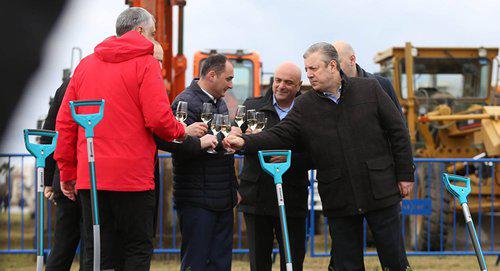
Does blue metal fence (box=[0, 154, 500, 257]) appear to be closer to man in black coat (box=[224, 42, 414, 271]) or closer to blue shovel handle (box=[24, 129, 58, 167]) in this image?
man in black coat (box=[224, 42, 414, 271])

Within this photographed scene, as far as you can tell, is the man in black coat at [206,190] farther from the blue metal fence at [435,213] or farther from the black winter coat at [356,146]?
the blue metal fence at [435,213]

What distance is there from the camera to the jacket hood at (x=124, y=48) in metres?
5.36

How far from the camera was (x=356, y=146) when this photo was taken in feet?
19.0

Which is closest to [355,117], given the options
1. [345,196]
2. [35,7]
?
[345,196]

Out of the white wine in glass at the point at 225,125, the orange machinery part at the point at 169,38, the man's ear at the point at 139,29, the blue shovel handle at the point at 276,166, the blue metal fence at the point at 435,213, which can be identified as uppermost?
the orange machinery part at the point at 169,38

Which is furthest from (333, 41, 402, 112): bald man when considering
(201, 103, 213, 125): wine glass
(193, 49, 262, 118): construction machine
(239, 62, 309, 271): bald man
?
(193, 49, 262, 118): construction machine

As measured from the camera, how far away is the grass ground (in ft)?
36.4

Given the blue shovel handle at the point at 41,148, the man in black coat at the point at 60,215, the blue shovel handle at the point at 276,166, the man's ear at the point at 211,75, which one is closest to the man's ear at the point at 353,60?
the man's ear at the point at 211,75

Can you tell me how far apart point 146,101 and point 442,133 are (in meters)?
10.3

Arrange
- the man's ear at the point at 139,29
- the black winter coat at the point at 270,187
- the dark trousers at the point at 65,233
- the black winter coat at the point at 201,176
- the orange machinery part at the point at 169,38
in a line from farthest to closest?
the orange machinery part at the point at 169,38
the black winter coat at the point at 270,187
the dark trousers at the point at 65,233
the black winter coat at the point at 201,176
the man's ear at the point at 139,29

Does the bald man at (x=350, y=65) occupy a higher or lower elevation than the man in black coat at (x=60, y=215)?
higher

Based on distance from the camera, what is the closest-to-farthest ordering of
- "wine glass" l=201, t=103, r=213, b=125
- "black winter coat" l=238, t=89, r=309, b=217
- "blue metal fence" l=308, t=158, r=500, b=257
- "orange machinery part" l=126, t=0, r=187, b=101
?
1. "wine glass" l=201, t=103, r=213, b=125
2. "black winter coat" l=238, t=89, r=309, b=217
3. "blue metal fence" l=308, t=158, r=500, b=257
4. "orange machinery part" l=126, t=0, r=187, b=101

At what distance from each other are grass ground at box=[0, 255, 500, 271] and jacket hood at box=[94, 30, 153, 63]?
5585 millimetres

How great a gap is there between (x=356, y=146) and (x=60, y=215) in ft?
6.86
